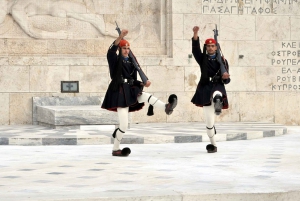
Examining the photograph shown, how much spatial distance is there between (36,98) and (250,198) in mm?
10926

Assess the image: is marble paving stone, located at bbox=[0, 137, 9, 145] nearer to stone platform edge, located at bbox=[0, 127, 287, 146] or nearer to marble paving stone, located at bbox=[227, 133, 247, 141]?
stone platform edge, located at bbox=[0, 127, 287, 146]

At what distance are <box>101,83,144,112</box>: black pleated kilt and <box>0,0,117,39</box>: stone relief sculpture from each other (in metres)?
7.26

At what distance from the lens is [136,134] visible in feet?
42.4

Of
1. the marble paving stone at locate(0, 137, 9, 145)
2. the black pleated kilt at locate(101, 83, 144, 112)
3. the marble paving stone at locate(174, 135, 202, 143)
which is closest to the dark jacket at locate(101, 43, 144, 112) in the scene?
the black pleated kilt at locate(101, 83, 144, 112)

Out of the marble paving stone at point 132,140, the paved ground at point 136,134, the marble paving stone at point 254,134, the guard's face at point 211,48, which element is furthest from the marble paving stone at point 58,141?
the marble paving stone at point 254,134

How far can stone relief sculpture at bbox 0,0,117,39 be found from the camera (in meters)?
16.5

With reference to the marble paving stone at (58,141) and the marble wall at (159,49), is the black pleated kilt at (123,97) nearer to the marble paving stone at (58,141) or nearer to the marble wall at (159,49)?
the marble paving stone at (58,141)

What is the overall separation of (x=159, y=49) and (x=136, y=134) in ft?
15.4

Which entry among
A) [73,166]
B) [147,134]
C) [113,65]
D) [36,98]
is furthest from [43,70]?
[73,166]

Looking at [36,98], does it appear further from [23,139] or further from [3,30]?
[23,139]

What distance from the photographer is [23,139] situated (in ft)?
39.7

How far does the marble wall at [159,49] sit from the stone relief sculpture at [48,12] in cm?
2

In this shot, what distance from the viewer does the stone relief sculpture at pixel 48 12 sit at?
16.5m

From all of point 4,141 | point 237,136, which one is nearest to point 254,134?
point 237,136
